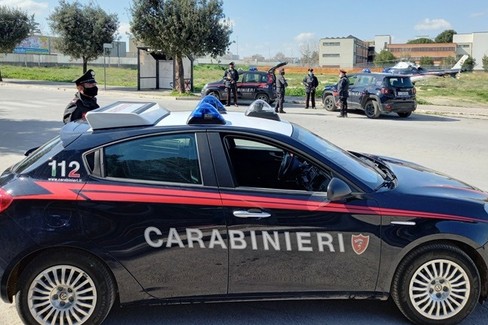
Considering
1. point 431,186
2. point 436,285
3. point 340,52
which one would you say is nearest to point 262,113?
point 431,186

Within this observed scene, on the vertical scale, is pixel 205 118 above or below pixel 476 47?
below

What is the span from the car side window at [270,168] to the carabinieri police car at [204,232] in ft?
0.15

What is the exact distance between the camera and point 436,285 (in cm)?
335

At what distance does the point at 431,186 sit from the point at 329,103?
55.0ft

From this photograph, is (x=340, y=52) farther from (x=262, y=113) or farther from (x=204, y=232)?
(x=204, y=232)

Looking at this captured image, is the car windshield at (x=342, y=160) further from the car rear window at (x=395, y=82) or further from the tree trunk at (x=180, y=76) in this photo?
the tree trunk at (x=180, y=76)

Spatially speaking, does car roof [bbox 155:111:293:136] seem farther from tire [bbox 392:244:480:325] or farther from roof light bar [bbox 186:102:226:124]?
tire [bbox 392:244:480:325]

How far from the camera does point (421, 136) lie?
12.9m

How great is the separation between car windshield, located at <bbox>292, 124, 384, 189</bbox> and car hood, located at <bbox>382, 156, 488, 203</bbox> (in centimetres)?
20

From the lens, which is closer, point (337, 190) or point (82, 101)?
point (337, 190)

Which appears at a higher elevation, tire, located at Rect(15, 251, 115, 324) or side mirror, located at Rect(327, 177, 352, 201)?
side mirror, located at Rect(327, 177, 352, 201)

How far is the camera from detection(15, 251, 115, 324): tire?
3.16 meters

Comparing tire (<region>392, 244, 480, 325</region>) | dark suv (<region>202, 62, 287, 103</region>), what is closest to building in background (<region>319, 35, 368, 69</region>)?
dark suv (<region>202, 62, 287, 103</region>)

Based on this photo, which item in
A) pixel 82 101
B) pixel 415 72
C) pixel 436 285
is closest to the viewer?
pixel 436 285
